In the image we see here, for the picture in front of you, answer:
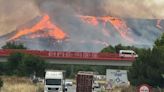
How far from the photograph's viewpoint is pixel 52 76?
6594cm

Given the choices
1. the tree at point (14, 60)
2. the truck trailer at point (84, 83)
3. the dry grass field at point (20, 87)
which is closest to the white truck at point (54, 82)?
the dry grass field at point (20, 87)

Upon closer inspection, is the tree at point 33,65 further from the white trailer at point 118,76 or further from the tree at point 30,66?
the white trailer at point 118,76

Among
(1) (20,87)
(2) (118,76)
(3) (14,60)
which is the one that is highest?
(3) (14,60)

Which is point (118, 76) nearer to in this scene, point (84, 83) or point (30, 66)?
point (84, 83)

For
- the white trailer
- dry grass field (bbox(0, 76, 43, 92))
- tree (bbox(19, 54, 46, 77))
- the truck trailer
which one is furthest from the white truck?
tree (bbox(19, 54, 46, 77))

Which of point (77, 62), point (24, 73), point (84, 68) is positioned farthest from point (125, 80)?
point (84, 68)

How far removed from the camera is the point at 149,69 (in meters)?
73.7

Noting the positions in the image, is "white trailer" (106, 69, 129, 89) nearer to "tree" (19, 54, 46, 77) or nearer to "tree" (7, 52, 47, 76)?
"tree" (7, 52, 47, 76)

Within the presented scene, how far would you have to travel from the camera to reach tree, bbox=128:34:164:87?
72.4 m

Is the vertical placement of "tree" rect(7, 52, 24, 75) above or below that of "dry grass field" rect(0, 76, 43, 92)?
above

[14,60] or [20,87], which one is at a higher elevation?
[14,60]

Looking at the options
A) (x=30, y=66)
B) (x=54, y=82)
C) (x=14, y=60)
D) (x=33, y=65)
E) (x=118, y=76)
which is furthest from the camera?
(x=14, y=60)

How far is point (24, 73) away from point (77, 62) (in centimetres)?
1851

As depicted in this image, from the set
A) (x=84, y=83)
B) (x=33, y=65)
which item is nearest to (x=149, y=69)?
(x=84, y=83)
